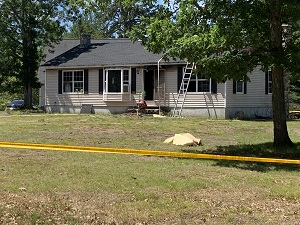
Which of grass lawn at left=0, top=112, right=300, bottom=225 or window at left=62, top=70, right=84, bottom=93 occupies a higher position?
window at left=62, top=70, right=84, bottom=93

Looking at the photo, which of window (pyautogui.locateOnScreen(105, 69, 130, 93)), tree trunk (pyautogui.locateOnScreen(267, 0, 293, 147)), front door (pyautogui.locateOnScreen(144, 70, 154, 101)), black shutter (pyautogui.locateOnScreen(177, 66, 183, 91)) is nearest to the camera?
tree trunk (pyautogui.locateOnScreen(267, 0, 293, 147))

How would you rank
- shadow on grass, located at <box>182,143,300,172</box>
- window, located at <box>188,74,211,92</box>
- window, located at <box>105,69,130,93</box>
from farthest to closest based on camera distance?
window, located at <box>105,69,130,93</box>
window, located at <box>188,74,211,92</box>
shadow on grass, located at <box>182,143,300,172</box>

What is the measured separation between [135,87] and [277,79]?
1582 centimetres

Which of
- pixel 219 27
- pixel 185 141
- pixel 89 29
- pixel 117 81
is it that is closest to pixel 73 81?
pixel 117 81

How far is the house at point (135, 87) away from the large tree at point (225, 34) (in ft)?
41.6

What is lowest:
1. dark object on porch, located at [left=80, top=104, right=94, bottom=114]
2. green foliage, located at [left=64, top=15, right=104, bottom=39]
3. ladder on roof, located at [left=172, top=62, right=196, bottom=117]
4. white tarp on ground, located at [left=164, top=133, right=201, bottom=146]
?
white tarp on ground, located at [left=164, top=133, right=201, bottom=146]

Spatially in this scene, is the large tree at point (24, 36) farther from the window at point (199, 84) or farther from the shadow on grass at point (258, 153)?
the shadow on grass at point (258, 153)

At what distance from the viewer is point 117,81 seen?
91.1 feet

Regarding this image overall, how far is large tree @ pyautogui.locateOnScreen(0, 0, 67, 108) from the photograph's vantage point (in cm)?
3219

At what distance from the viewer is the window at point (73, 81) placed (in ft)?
95.1

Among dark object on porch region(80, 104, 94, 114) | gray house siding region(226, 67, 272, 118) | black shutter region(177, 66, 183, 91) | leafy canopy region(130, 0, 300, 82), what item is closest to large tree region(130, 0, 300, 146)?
leafy canopy region(130, 0, 300, 82)

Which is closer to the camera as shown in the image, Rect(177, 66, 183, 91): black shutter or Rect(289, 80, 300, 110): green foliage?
Rect(177, 66, 183, 91): black shutter

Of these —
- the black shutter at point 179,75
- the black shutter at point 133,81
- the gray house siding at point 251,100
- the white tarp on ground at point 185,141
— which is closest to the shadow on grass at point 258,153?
the white tarp on ground at point 185,141

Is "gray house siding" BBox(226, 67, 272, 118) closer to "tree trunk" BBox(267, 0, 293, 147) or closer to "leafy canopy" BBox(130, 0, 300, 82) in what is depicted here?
"tree trunk" BBox(267, 0, 293, 147)
